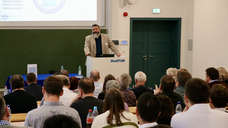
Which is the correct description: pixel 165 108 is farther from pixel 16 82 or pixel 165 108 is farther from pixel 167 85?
pixel 16 82

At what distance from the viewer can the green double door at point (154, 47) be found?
8578mm

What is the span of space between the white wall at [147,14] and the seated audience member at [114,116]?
5.64 m

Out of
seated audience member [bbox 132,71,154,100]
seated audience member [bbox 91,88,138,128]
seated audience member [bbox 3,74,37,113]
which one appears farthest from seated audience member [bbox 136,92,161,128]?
seated audience member [bbox 132,71,154,100]

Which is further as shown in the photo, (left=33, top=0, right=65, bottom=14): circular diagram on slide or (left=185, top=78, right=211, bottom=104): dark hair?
(left=33, top=0, right=65, bottom=14): circular diagram on slide

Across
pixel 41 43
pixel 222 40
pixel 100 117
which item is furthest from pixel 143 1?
pixel 100 117

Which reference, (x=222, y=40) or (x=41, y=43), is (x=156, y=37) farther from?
(x=41, y=43)

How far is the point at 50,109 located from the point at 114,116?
60cm

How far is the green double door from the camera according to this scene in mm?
8578

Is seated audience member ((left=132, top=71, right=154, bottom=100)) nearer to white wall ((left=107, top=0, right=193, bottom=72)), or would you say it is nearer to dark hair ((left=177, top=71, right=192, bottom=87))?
dark hair ((left=177, top=71, right=192, bottom=87))

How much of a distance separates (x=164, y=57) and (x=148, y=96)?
7064 mm

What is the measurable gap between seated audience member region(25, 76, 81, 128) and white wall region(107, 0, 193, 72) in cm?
544

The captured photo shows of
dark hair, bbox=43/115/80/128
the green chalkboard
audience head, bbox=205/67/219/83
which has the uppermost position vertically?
the green chalkboard

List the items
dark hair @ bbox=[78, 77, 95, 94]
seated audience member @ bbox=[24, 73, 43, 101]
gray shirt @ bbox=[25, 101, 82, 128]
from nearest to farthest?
gray shirt @ bbox=[25, 101, 82, 128] < dark hair @ bbox=[78, 77, 95, 94] < seated audience member @ bbox=[24, 73, 43, 101]

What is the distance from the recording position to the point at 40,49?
7758 millimetres
